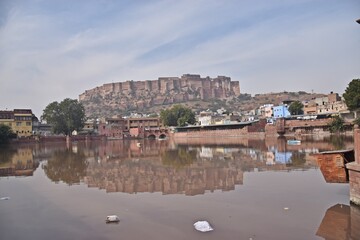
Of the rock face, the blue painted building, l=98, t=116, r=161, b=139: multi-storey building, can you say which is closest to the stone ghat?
the blue painted building

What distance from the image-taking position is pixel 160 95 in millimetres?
187000

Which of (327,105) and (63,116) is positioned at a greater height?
(63,116)

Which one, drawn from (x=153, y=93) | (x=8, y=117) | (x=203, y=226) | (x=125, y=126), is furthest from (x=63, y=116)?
(x=153, y=93)

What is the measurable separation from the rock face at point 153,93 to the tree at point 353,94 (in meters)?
137

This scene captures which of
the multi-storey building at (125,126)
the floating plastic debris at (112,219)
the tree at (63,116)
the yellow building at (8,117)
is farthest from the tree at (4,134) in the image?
the floating plastic debris at (112,219)

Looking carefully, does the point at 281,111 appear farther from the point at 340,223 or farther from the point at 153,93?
the point at 153,93

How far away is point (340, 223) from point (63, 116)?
7936 centimetres

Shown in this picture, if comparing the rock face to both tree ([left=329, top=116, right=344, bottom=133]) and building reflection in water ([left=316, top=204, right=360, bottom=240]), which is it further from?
building reflection in water ([left=316, top=204, right=360, bottom=240])

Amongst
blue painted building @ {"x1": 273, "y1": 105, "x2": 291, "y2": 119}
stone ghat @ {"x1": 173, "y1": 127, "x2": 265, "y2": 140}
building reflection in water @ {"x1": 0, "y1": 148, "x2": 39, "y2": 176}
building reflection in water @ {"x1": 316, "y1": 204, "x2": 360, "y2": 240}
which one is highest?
blue painted building @ {"x1": 273, "y1": 105, "x2": 291, "y2": 119}

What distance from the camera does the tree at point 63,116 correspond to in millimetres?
80125

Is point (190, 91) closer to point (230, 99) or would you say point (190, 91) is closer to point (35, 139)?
point (230, 99)

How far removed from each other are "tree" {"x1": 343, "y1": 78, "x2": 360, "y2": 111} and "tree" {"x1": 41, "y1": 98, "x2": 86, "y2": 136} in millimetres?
57401

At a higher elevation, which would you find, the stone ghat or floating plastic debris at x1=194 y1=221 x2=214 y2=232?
the stone ghat

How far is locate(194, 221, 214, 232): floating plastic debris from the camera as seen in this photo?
24.4 ft
